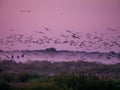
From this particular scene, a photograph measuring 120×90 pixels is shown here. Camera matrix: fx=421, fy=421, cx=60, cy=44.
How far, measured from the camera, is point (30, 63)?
29266 mm

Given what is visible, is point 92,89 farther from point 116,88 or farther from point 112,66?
point 112,66

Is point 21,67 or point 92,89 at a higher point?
point 92,89

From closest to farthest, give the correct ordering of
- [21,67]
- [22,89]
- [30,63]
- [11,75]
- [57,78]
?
[22,89], [57,78], [11,75], [21,67], [30,63]

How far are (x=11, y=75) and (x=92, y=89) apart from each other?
529 centimetres

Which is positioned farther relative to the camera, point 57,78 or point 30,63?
point 30,63

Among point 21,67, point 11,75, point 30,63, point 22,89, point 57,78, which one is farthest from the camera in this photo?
point 30,63

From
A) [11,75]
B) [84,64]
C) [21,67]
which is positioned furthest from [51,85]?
[84,64]

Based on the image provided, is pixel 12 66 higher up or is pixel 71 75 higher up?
pixel 71 75

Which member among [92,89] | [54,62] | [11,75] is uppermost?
[92,89]

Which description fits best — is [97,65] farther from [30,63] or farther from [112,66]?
[30,63]

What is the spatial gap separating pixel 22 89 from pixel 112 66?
1526 centimetres

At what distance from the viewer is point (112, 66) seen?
28141 millimetres

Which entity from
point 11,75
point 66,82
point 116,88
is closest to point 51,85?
point 66,82

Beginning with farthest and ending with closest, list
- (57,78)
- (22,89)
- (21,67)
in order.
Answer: (21,67) < (57,78) < (22,89)
